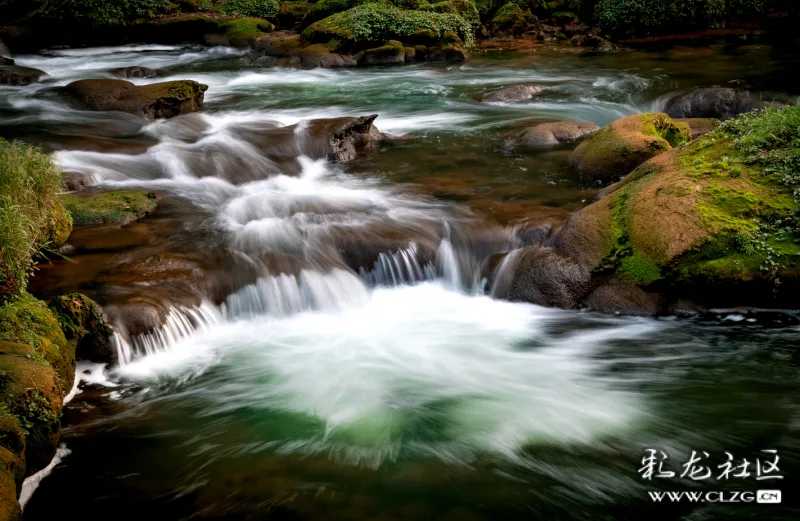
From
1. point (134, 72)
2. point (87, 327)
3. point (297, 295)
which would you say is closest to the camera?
point (87, 327)

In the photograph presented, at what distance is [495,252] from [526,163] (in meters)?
3.22

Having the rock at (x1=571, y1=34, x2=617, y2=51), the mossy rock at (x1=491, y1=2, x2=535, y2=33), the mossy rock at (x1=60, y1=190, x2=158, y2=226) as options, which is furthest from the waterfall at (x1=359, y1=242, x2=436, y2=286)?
the mossy rock at (x1=491, y1=2, x2=535, y2=33)

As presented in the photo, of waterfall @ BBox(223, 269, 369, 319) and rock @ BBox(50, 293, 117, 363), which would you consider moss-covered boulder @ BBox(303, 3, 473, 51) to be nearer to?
waterfall @ BBox(223, 269, 369, 319)

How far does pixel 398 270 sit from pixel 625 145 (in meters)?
4.20

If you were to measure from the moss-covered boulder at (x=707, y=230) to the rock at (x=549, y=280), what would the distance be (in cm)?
10

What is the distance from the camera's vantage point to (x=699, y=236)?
21.6 ft

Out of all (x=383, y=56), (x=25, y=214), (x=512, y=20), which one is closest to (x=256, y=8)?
(x=383, y=56)

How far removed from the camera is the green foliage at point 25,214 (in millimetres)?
5848

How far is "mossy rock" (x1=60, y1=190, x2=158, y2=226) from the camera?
8273mm

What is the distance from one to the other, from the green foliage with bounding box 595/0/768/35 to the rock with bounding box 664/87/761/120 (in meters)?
11.0

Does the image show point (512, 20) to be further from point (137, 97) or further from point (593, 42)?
point (137, 97)

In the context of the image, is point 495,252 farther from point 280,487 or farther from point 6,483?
point 6,483

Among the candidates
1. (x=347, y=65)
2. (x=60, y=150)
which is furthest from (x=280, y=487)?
(x=347, y=65)

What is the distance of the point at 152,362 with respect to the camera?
6.16 metres
